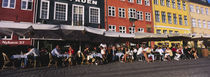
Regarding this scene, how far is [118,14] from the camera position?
910 inches

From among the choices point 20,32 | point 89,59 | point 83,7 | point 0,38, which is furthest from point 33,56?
point 83,7

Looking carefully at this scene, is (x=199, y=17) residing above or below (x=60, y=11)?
above

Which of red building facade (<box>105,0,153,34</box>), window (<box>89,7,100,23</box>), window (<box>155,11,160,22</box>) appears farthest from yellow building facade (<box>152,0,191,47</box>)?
window (<box>89,7,100,23</box>)

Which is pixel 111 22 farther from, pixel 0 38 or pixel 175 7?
pixel 175 7

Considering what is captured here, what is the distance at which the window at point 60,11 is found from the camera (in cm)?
1841

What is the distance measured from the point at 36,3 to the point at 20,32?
896cm

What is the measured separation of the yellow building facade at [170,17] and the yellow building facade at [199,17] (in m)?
1.57

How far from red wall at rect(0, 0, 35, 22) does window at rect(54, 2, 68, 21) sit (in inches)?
106

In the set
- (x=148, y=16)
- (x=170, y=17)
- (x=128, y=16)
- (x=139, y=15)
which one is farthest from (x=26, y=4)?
(x=170, y=17)

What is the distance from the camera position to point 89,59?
11.5m

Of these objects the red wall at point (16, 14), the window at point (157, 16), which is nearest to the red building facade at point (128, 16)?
the window at point (157, 16)

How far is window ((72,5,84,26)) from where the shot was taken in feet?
63.5

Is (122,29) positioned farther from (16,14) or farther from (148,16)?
(16,14)

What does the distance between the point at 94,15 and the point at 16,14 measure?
9.33 meters
